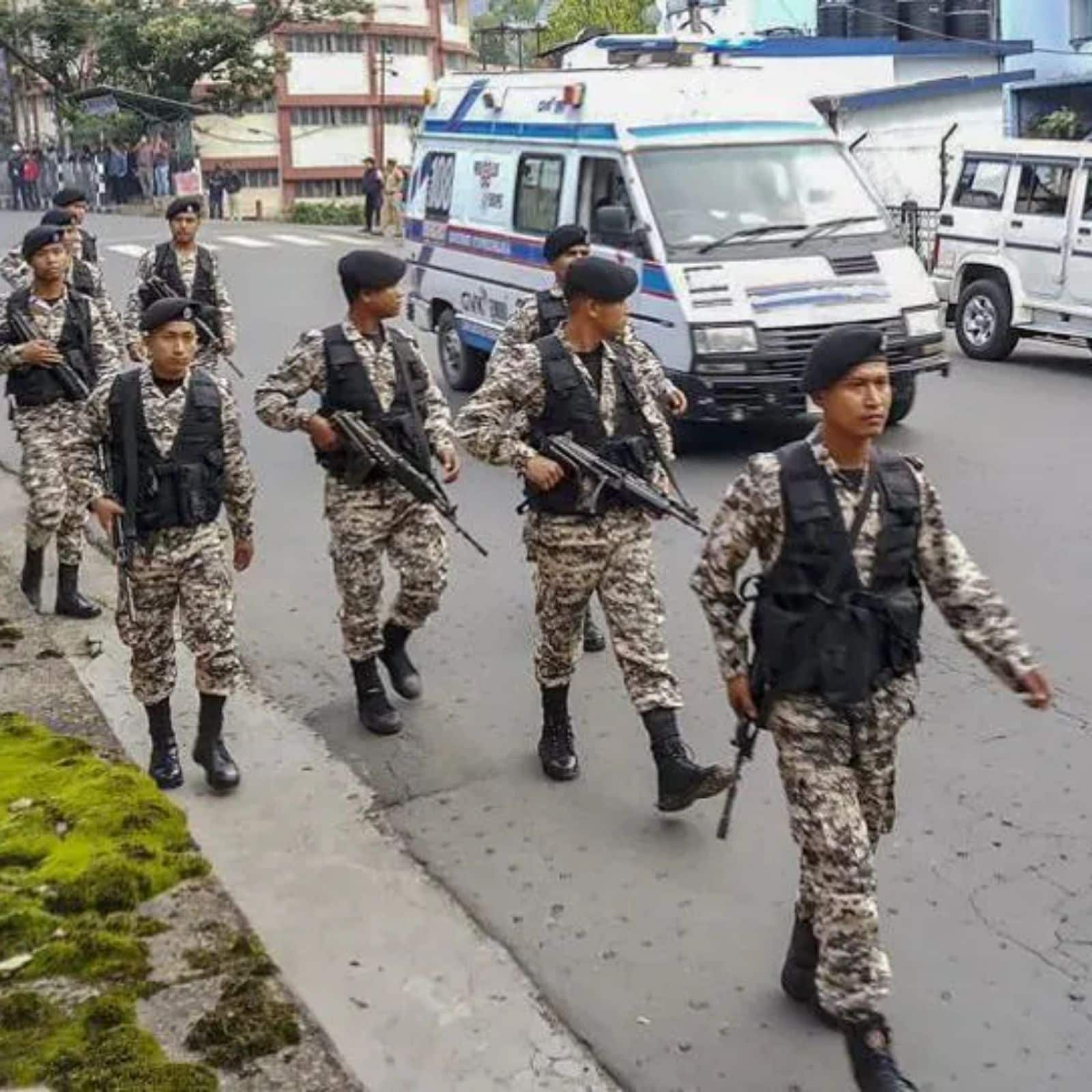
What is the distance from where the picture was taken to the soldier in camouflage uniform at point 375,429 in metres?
5.35

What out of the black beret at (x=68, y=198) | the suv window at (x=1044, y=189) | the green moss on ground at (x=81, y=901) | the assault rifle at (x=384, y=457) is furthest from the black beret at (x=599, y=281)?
the suv window at (x=1044, y=189)

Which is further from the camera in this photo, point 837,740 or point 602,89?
point 602,89

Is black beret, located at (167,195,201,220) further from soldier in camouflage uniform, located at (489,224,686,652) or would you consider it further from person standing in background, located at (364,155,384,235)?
person standing in background, located at (364,155,384,235)

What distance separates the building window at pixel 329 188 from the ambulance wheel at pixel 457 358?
37058 millimetres

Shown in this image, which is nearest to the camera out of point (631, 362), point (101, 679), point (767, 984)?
point (767, 984)

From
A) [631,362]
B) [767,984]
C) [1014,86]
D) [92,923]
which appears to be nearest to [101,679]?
[92,923]

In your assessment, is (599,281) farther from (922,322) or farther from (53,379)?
(922,322)

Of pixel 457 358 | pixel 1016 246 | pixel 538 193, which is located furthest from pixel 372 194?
pixel 538 193

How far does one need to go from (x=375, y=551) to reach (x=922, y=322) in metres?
5.43

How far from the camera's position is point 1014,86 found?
21672 mm

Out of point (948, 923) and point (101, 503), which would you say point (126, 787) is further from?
point (948, 923)

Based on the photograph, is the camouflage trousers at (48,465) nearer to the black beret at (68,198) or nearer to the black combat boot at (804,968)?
the black beret at (68,198)

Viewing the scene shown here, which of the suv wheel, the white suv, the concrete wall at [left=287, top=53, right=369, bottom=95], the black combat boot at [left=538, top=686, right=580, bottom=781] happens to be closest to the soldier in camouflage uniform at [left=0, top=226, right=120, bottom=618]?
the black combat boot at [left=538, top=686, right=580, bottom=781]

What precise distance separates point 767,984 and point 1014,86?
20.3 m
